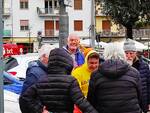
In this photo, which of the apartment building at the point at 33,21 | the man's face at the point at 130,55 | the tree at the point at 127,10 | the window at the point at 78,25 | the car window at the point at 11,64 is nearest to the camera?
the man's face at the point at 130,55

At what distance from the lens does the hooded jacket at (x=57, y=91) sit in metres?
5.93

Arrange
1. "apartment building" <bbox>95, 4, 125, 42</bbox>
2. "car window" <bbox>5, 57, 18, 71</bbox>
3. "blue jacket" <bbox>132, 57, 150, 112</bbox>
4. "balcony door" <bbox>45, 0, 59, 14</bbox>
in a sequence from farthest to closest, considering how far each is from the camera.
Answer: "balcony door" <bbox>45, 0, 59, 14</bbox>
"apartment building" <bbox>95, 4, 125, 42</bbox>
"car window" <bbox>5, 57, 18, 71</bbox>
"blue jacket" <bbox>132, 57, 150, 112</bbox>

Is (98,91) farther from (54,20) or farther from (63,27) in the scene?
(54,20)

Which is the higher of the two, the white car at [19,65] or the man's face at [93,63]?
the man's face at [93,63]

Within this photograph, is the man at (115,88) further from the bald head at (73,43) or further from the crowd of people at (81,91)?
the bald head at (73,43)

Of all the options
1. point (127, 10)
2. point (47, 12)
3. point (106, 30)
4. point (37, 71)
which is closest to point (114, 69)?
point (37, 71)

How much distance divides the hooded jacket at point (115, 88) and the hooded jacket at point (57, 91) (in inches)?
12.6

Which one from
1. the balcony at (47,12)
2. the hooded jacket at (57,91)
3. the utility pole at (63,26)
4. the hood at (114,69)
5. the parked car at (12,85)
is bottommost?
the parked car at (12,85)

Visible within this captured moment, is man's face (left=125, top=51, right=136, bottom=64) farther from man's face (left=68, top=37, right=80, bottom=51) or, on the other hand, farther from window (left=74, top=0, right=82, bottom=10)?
window (left=74, top=0, right=82, bottom=10)

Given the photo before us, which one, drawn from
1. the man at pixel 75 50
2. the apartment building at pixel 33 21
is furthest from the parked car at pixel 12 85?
the apartment building at pixel 33 21

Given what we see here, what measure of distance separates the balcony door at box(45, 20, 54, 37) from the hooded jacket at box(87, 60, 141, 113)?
66.7 meters

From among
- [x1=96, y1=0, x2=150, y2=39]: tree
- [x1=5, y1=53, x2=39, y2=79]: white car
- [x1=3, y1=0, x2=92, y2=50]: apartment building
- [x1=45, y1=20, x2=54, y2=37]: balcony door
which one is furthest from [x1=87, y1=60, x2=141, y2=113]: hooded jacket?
[x1=45, y1=20, x2=54, y2=37]: balcony door

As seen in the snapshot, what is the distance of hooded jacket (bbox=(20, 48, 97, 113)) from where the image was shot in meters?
5.93

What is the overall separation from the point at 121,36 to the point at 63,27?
6423cm
